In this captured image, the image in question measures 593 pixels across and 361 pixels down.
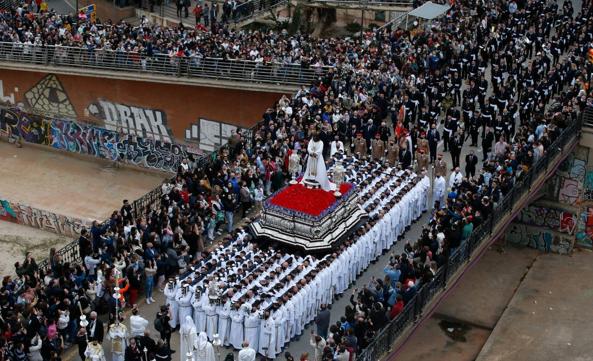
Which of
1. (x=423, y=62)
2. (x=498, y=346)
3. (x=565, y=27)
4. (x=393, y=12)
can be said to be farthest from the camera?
(x=393, y=12)

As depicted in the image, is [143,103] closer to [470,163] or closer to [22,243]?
[22,243]

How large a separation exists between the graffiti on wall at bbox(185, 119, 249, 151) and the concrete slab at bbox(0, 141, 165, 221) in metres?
2.73

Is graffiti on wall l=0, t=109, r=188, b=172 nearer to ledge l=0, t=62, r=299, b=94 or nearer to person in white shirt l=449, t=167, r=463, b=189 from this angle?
ledge l=0, t=62, r=299, b=94

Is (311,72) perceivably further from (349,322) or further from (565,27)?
(349,322)

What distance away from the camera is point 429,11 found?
57.9 meters

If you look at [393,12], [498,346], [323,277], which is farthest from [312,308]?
[393,12]

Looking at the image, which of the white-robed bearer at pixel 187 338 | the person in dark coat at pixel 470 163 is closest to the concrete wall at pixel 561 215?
the person in dark coat at pixel 470 163

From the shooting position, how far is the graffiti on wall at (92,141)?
190ft

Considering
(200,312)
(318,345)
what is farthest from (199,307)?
(318,345)

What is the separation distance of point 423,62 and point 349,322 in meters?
21.1

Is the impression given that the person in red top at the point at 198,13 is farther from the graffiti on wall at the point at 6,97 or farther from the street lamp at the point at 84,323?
the street lamp at the point at 84,323

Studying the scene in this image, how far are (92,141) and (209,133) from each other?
6031 millimetres

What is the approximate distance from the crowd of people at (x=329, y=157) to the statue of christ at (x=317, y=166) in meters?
1.94

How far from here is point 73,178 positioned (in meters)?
57.6
